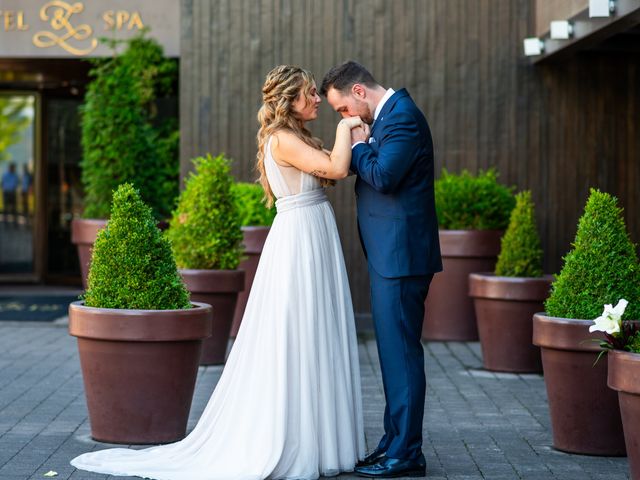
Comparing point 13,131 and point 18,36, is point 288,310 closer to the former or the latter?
point 18,36

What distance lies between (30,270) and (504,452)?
11.2m

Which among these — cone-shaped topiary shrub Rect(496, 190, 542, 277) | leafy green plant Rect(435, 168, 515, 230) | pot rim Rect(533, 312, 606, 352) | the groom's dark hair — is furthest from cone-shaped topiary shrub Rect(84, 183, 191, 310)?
leafy green plant Rect(435, 168, 515, 230)

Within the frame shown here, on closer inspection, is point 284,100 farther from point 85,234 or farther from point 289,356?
point 85,234

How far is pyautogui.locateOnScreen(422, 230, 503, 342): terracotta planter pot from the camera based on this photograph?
10.6 meters

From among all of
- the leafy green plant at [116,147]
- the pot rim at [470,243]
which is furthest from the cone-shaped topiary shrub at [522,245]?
the leafy green plant at [116,147]

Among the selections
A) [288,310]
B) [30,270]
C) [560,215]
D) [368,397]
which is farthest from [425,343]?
[30,270]

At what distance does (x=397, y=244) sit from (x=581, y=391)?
139 cm

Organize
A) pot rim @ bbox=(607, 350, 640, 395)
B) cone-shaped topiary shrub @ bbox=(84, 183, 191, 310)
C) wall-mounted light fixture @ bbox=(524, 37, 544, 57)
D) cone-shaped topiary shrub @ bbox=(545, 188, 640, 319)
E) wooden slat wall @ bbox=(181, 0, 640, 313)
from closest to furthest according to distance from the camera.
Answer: pot rim @ bbox=(607, 350, 640, 395), cone-shaped topiary shrub @ bbox=(545, 188, 640, 319), cone-shaped topiary shrub @ bbox=(84, 183, 191, 310), wall-mounted light fixture @ bbox=(524, 37, 544, 57), wooden slat wall @ bbox=(181, 0, 640, 313)

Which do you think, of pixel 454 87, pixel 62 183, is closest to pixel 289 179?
pixel 454 87

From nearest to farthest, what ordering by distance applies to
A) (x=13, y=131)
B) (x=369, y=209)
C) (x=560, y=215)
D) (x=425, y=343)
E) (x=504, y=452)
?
(x=369, y=209)
(x=504, y=452)
(x=425, y=343)
(x=560, y=215)
(x=13, y=131)

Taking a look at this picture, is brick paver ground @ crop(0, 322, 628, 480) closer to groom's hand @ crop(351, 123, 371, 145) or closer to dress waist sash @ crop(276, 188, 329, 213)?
dress waist sash @ crop(276, 188, 329, 213)

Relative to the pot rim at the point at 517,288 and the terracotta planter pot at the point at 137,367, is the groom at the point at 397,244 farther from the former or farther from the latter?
the pot rim at the point at 517,288

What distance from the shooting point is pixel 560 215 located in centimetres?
1180

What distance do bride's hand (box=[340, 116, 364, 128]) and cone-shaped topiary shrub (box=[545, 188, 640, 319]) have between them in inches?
56.4
